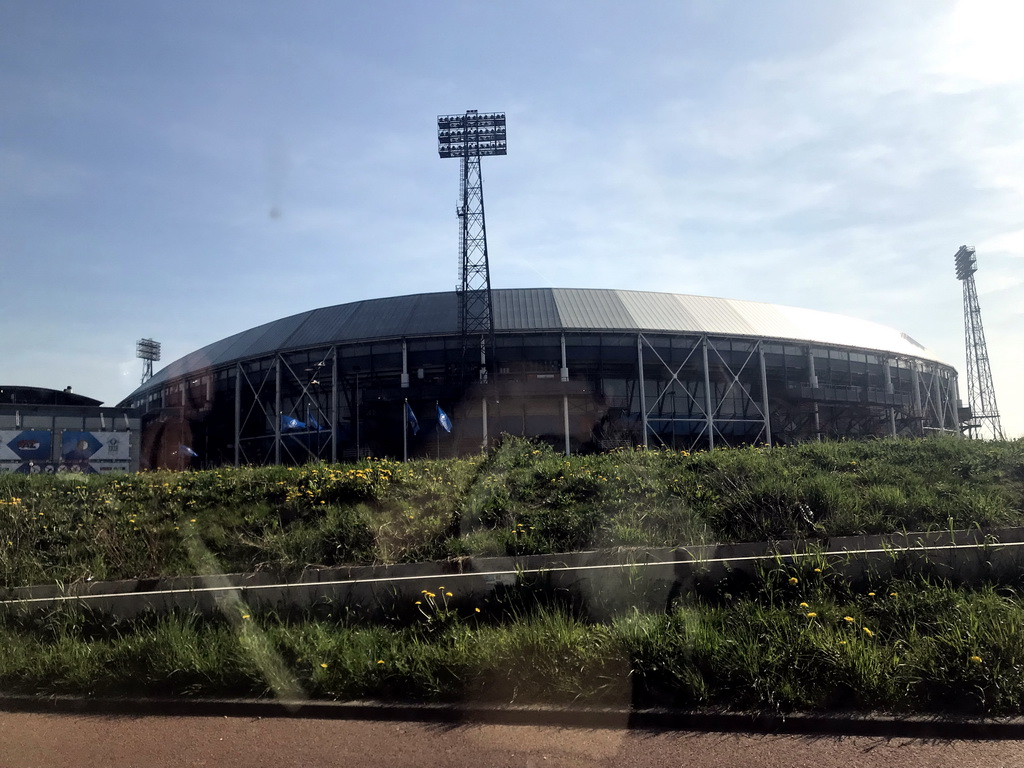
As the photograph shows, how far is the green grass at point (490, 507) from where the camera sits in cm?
779

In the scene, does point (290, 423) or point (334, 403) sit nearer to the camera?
point (334, 403)

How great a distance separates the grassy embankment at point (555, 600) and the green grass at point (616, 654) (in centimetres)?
2

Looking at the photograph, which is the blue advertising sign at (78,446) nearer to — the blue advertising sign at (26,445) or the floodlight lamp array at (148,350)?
the blue advertising sign at (26,445)

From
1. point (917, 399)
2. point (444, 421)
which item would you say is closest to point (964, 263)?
point (917, 399)

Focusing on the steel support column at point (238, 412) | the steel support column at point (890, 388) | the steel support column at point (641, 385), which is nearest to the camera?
the steel support column at point (641, 385)

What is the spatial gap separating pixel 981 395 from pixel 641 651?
7493 centimetres

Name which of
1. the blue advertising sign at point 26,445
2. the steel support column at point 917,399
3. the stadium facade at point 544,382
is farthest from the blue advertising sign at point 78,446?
the steel support column at point 917,399

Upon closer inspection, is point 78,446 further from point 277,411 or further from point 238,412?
point 238,412

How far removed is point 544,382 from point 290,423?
13.3 m

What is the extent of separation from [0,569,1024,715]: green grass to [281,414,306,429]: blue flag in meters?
32.6

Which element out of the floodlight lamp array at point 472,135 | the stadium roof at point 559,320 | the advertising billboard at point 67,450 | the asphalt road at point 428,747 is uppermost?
the floodlight lamp array at point 472,135

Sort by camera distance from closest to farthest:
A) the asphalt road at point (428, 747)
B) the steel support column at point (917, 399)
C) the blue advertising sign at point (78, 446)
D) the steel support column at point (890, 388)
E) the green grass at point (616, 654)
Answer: the asphalt road at point (428, 747) → the green grass at point (616, 654) → the blue advertising sign at point (78, 446) → the steel support column at point (890, 388) → the steel support column at point (917, 399)

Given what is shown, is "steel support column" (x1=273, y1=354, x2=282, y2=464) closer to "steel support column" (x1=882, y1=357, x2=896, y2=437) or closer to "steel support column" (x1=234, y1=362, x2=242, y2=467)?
"steel support column" (x1=234, y1=362, x2=242, y2=467)

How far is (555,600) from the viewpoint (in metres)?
Answer: 6.44
